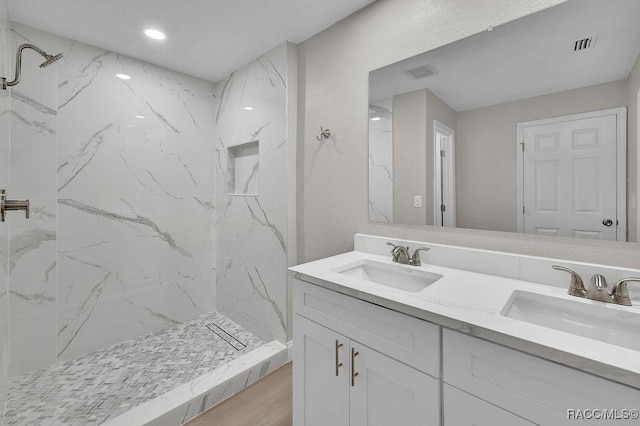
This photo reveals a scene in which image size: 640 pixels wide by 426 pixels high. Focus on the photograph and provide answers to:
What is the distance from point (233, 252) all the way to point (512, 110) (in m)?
2.34

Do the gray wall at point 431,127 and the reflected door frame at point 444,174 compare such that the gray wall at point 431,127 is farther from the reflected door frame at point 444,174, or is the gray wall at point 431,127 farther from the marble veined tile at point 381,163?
the marble veined tile at point 381,163

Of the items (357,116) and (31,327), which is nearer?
(357,116)

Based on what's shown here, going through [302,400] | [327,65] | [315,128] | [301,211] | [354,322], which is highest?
[327,65]

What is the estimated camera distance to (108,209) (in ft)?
7.46

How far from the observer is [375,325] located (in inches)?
40.9

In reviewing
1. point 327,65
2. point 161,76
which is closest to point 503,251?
point 327,65

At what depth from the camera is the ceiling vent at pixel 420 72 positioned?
1484 millimetres

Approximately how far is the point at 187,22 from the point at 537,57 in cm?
200

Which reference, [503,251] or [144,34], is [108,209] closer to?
[144,34]

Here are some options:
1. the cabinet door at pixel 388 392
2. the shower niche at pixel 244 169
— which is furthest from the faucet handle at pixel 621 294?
the shower niche at pixel 244 169

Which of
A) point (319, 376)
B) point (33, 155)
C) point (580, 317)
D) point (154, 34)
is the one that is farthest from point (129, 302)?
point (580, 317)

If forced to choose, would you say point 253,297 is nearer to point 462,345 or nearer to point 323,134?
point 323,134

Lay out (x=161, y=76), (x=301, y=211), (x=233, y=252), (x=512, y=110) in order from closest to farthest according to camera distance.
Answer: (x=512, y=110) → (x=301, y=211) → (x=161, y=76) → (x=233, y=252)

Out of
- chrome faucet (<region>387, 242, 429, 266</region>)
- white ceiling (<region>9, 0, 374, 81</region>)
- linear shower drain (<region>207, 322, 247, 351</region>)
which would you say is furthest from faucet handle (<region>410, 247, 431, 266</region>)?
linear shower drain (<region>207, 322, 247, 351</region>)
